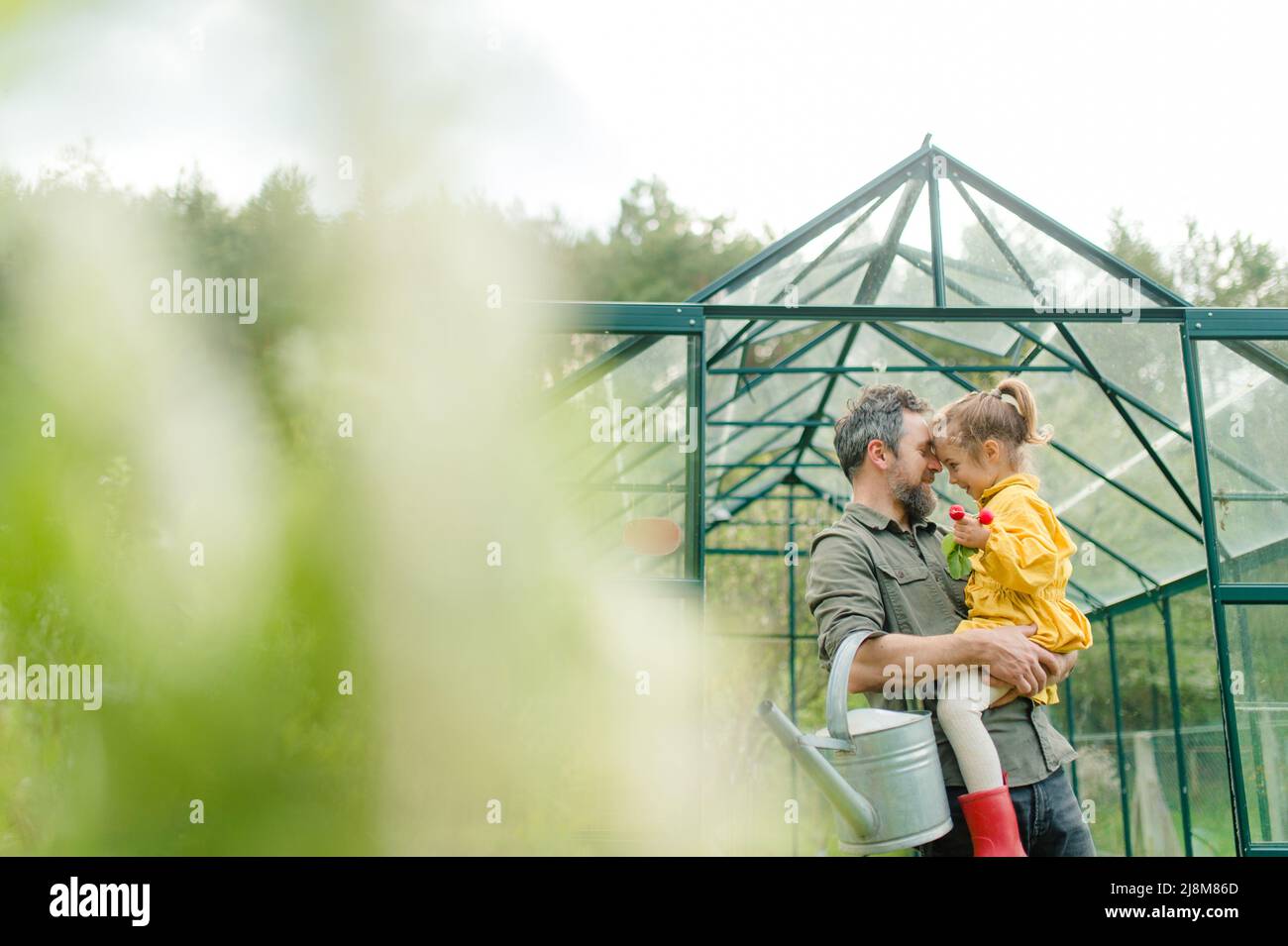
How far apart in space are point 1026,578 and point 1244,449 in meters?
2.84

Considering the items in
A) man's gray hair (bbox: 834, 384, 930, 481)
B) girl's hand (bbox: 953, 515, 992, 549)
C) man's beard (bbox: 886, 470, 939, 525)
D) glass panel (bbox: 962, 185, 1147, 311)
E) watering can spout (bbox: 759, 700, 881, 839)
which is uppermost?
glass panel (bbox: 962, 185, 1147, 311)

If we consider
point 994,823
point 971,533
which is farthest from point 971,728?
point 971,533

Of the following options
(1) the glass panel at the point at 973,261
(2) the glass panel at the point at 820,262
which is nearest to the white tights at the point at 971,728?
(2) the glass panel at the point at 820,262

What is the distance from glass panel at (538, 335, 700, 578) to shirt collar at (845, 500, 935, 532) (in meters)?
1.77

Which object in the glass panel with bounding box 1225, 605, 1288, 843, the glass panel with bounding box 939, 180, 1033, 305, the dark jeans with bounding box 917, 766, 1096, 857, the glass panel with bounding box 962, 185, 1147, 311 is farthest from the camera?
the glass panel with bounding box 939, 180, 1033, 305

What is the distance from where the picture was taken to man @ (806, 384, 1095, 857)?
3.01m

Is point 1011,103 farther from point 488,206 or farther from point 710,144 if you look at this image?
point 488,206

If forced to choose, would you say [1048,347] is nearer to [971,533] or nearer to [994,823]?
[971,533]

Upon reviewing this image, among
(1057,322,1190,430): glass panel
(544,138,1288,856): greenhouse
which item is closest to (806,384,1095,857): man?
(544,138,1288,856): greenhouse

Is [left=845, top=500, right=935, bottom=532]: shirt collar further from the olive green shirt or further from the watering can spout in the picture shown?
the watering can spout

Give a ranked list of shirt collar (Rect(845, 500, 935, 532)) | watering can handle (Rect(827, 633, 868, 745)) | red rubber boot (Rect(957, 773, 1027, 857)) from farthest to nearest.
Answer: shirt collar (Rect(845, 500, 935, 532)), red rubber boot (Rect(957, 773, 1027, 857)), watering can handle (Rect(827, 633, 868, 745))

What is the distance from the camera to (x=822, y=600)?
3119 mm

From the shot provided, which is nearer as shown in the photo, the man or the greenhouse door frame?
the man

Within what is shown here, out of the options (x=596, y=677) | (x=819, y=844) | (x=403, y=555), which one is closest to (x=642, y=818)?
(x=596, y=677)
